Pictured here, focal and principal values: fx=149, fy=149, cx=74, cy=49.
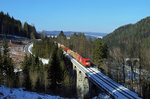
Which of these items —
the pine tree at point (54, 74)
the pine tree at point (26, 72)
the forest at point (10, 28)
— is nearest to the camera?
the pine tree at point (26, 72)

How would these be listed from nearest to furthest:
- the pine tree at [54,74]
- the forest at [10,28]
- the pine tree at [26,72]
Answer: the pine tree at [26,72] < the pine tree at [54,74] < the forest at [10,28]

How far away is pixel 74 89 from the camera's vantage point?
4159cm

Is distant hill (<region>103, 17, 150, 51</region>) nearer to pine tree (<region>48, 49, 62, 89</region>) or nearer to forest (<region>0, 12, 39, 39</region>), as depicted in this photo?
pine tree (<region>48, 49, 62, 89</region>)

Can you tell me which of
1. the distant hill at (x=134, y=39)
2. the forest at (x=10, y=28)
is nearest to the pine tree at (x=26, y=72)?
the distant hill at (x=134, y=39)

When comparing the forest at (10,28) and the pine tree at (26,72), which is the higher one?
the forest at (10,28)

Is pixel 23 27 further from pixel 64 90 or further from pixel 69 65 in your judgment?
pixel 64 90

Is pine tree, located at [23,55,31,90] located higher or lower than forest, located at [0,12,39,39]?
lower

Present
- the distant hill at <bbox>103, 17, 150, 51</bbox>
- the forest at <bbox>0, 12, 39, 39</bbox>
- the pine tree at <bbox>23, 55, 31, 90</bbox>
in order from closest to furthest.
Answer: the pine tree at <bbox>23, 55, 31, 90</bbox> → the distant hill at <bbox>103, 17, 150, 51</bbox> → the forest at <bbox>0, 12, 39, 39</bbox>

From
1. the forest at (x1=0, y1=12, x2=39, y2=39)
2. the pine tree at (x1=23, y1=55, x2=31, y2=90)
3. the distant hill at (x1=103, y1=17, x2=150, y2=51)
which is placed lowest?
the pine tree at (x1=23, y1=55, x2=31, y2=90)

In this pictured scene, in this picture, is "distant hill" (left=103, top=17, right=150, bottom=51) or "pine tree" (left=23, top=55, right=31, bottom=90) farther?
"distant hill" (left=103, top=17, right=150, bottom=51)

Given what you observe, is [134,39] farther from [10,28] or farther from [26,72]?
[26,72]

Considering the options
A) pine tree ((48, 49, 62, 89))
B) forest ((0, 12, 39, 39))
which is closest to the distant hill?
pine tree ((48, 49, 62, 89))

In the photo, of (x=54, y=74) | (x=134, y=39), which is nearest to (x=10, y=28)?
(x=54, y=74)

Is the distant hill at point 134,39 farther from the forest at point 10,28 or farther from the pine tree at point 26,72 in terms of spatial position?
the forest at point 10,28
